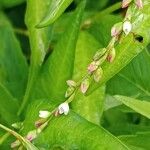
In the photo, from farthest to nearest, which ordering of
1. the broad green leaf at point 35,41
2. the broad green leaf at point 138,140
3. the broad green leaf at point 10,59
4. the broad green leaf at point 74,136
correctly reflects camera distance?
the broad green leaf at point 10,59
the broad green leaf at point 35,41
the broad green leaf at point 138,140
the broad green leaf at point 74,136

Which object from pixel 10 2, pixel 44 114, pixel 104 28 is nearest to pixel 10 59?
pixel 10 2

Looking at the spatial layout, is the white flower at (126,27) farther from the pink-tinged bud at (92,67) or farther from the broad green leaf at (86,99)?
the broad green leaf at (86,99)

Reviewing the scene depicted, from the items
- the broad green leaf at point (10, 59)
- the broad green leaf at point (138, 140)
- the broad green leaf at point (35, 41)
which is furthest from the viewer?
the broad green leaf at point (10, 59)

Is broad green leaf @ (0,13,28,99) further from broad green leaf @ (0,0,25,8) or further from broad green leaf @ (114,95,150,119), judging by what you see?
broad green leaf @ (114,95,150,119)

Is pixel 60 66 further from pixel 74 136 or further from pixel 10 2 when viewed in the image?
pixel 10 2

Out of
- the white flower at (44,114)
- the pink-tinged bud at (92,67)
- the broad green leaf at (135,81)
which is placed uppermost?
the pink-tinged bud at (92,67)

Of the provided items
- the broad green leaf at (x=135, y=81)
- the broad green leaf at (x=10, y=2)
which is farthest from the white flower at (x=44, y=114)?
the broad green leaf at (x=10, y=2)

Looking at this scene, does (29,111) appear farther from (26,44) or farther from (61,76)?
(26,44)

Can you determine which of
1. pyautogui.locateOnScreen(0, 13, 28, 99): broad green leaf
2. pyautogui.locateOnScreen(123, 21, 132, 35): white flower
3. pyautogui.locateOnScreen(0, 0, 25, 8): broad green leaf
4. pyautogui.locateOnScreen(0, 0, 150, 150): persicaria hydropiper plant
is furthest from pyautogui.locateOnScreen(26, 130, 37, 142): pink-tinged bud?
pyautogui.locateOnScreen(0, 0, 25, 8): broad green leaf
